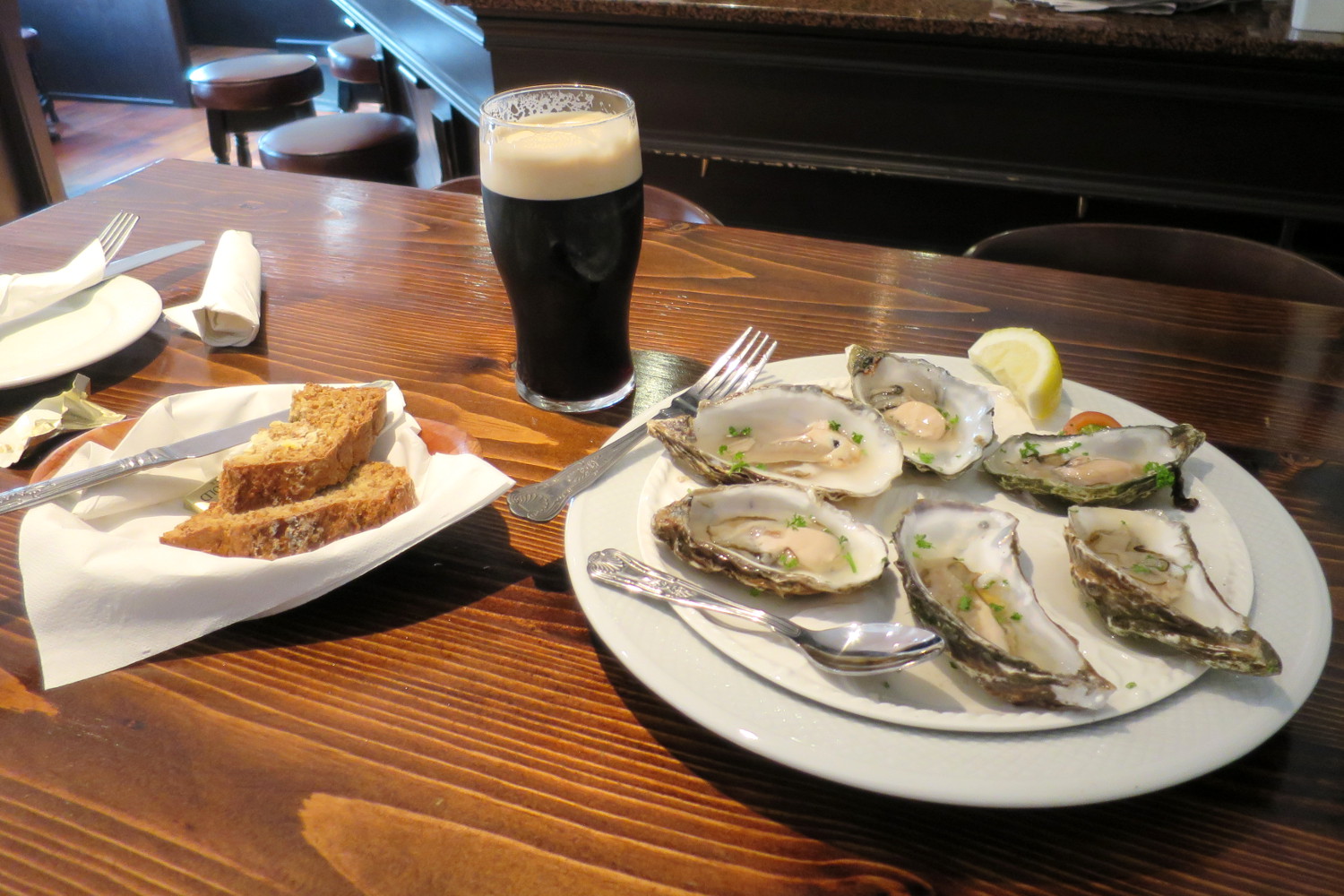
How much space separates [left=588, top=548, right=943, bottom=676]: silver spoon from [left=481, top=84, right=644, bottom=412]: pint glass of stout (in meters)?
0.38

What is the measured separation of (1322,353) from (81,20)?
8.32 meters

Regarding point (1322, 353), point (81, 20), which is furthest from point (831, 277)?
point (81, 20)

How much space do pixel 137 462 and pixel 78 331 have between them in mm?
504

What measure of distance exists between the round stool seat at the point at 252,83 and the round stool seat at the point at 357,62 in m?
0.64

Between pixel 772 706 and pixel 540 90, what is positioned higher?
pixel 540 90

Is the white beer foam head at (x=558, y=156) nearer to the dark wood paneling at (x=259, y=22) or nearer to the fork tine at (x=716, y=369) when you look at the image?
the fork tine at (x=716, y=369)

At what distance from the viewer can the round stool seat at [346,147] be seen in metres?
2.68

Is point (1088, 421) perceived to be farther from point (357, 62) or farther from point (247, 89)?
point (357, 62)

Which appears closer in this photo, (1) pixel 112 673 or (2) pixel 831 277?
(1) pixel 112 673

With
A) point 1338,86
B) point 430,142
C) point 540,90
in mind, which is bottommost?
point 430,142

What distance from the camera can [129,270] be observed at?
1.34 m

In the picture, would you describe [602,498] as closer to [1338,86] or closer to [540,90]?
[540,90]

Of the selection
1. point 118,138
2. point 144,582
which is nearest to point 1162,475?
point 144,582

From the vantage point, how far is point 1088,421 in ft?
2.97
